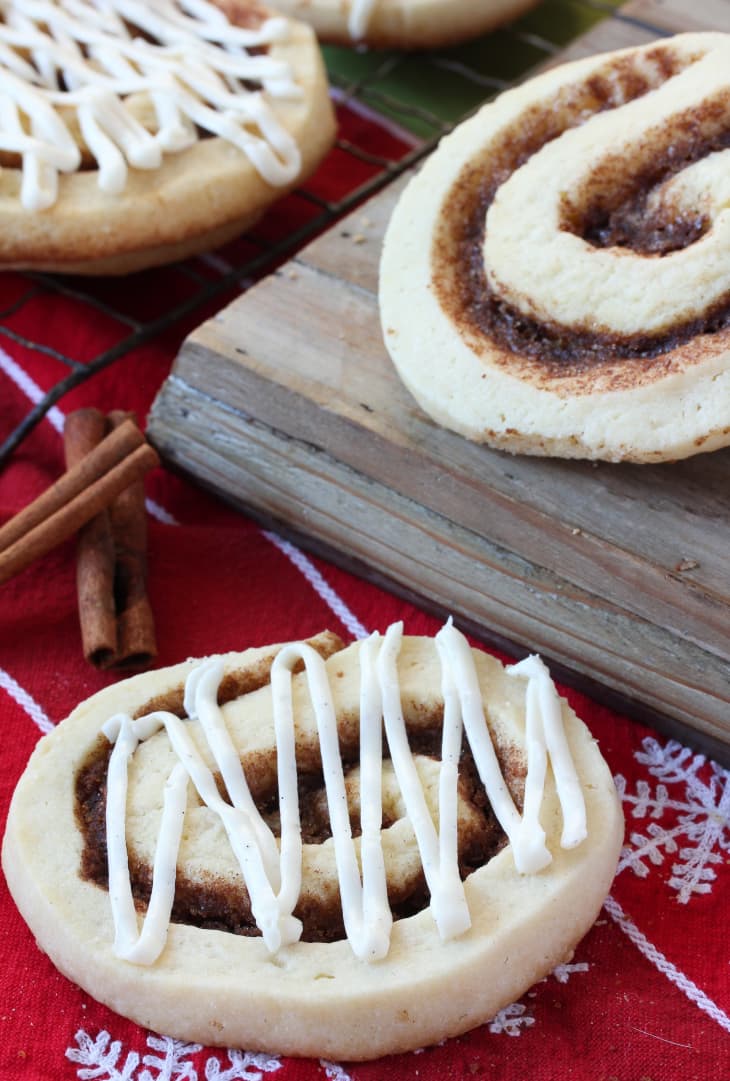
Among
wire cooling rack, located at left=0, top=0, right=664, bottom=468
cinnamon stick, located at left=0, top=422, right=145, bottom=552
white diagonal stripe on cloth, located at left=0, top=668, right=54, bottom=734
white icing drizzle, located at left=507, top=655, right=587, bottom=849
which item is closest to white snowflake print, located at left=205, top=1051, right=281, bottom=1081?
white icing drizzle, located at left=507, top=655, right=587, bottom=849

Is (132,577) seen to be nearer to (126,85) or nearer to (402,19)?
(126,85)

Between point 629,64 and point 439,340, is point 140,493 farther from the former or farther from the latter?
point 629,64

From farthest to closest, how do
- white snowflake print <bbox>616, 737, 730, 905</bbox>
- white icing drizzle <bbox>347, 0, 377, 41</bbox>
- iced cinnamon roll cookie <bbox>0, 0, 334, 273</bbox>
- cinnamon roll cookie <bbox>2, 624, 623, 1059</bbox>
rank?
white icing drizzle <bbox>347, 0, 377, 41</bbox>
iced cinnamon roll cookie <bbox>0, 0, 334, 273</bbox>
white snowflake print <bbox>616, 737, 730, 905</bbox>
cinnamon roll cookie <bbox>2, 624, 623, 1059</bbox>

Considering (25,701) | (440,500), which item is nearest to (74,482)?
(25,701)

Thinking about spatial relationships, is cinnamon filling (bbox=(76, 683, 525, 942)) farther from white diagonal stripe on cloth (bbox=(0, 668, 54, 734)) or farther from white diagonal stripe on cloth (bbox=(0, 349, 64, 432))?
white diagonal stripe on cloth (bbox=(0, 349, 64, 432))

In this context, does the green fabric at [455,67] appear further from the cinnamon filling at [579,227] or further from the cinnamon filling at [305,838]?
the cinnamon filling at [305,838]

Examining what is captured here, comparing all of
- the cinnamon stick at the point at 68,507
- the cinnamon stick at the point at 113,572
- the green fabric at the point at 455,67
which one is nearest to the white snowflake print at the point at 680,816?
the cinnamon stick at the point at 113,572

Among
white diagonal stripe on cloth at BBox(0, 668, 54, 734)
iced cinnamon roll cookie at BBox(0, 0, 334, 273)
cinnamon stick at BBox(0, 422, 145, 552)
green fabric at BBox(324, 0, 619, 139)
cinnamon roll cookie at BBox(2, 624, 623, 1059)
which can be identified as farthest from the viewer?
green fabric at BBox(324, 0, 619, 139)

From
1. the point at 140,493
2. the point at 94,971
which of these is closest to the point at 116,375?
the point at 140,493
